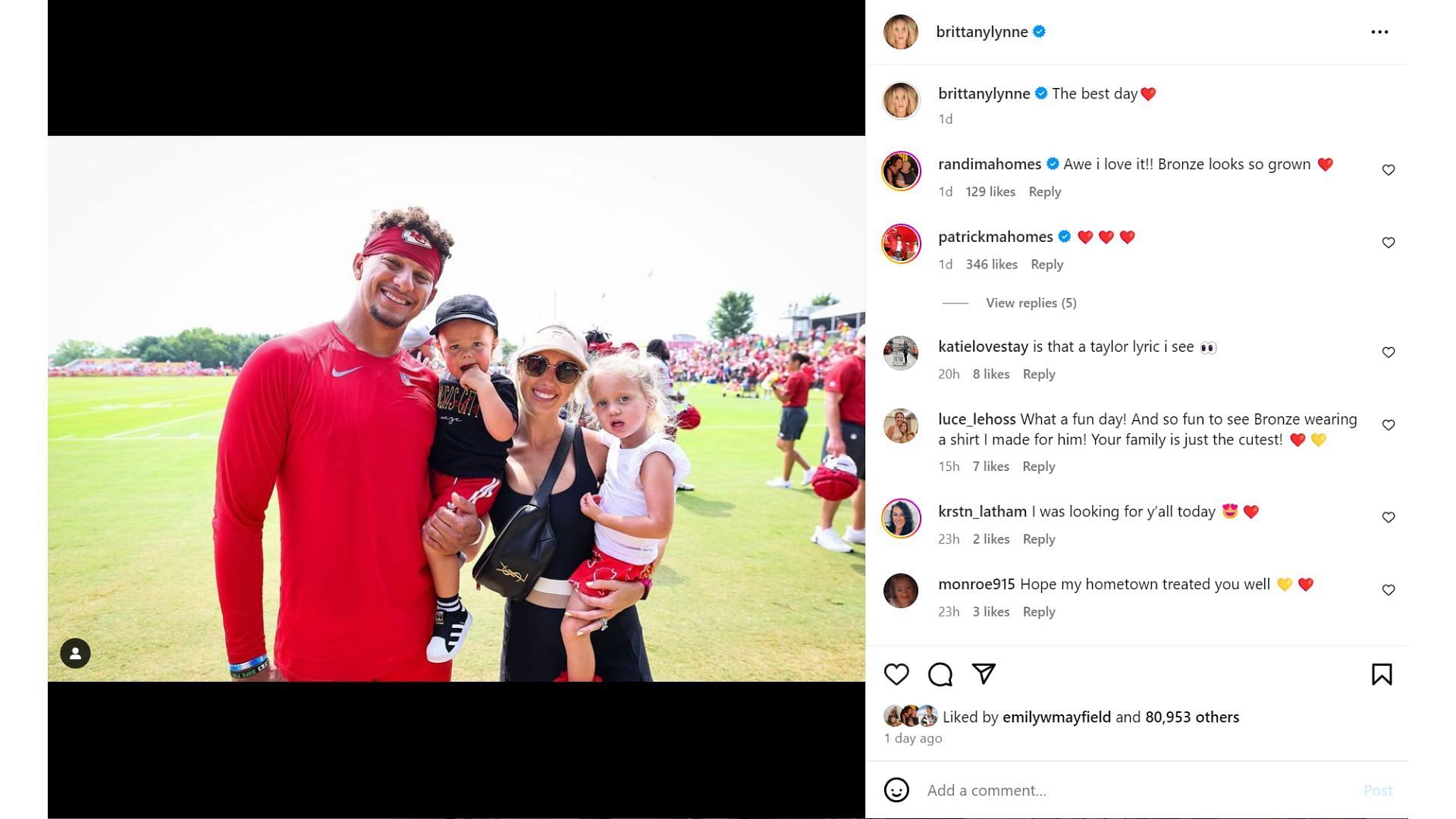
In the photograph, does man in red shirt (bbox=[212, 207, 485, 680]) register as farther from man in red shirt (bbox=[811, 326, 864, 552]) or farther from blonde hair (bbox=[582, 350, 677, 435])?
man in red shirt (bbox=[811, 326, 864, 552])

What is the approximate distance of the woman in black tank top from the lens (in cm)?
202

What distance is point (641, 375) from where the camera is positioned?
6.59 ft

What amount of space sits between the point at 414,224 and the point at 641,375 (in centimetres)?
91

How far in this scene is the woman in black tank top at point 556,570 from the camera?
2.02 metres

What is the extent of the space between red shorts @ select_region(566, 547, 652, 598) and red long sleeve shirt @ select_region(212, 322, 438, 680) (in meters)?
0.56

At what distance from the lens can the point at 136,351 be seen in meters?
2.50

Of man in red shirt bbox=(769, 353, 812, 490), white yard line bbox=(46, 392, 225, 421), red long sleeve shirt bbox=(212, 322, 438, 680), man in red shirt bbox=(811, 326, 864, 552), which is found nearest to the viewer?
red long sleeve shirt bbox=(212, 322, 438, 680)
